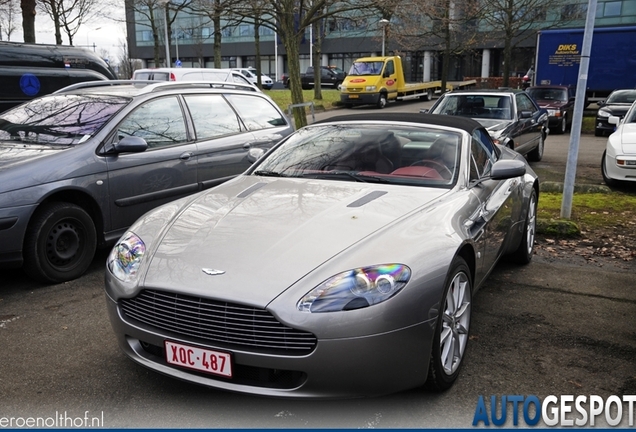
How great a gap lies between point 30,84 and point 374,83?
63.4ft

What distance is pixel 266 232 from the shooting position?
10.5 feet

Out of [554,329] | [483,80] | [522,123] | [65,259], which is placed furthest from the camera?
[483,80]

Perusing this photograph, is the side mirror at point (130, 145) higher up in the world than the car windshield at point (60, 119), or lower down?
lower down

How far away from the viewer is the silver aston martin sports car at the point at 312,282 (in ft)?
8.84

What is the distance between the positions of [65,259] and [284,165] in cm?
214

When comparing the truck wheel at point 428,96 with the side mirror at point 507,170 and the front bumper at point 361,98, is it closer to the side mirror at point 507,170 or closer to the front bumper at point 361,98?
the front bumper at point 361,98

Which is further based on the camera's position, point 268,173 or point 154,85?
point 154,85

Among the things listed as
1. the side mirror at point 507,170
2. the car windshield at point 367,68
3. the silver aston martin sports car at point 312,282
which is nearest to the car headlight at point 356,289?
the silver aston martin sports car at point 312,282

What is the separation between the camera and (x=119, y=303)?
313 cm

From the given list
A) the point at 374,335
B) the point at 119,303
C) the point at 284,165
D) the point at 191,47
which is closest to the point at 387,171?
the point at 284,165

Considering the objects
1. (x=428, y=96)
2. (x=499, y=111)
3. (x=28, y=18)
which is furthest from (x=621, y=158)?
(x=428, y=96)

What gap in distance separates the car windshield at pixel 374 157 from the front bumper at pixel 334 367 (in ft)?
4.81

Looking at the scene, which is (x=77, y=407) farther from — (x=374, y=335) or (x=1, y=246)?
(x=1, y=246)

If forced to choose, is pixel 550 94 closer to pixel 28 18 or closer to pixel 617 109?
pixel 617 109
